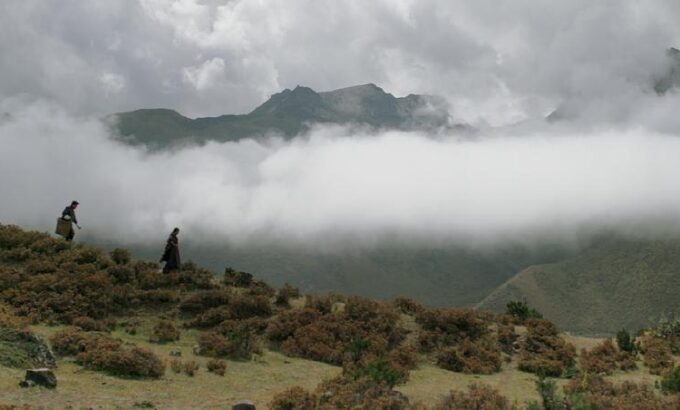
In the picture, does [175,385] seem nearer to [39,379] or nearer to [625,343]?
[39,379]

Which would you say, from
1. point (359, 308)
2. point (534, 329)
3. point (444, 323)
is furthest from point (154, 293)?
point (534, 329)

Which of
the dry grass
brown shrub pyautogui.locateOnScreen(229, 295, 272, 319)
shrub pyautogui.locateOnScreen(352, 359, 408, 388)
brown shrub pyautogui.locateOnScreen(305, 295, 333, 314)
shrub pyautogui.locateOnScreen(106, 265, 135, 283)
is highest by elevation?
shrub pyautogui.locateOnScreen(106, 265, 135, 283)

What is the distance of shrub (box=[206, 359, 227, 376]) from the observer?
1778 centimetres

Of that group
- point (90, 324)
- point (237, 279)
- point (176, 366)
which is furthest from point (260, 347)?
point (237, 279)

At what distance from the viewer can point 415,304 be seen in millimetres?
27391

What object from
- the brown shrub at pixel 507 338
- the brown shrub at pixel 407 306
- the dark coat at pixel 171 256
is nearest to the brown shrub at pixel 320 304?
the brown shrub at pixel 407 306

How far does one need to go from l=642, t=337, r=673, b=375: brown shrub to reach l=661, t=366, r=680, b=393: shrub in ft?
10.1

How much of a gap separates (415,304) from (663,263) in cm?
15597

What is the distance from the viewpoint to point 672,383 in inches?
727

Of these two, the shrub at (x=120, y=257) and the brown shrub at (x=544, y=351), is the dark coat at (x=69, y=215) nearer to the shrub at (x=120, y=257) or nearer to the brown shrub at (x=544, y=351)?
the shrub at (x=120, y=257)

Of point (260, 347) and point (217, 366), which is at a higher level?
point (260, 347)

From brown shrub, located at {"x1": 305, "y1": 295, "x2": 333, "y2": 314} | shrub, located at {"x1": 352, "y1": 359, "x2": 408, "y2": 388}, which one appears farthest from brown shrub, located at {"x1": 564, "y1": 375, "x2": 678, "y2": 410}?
brown shrub, located at {"x1": 305, "y1": 295, "x2": 333, "y2": 314}

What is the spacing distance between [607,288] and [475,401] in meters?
167

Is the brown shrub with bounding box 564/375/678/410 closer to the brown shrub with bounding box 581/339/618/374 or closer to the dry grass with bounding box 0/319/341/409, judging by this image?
the brown shrub with bounding box 581/339/618/374
